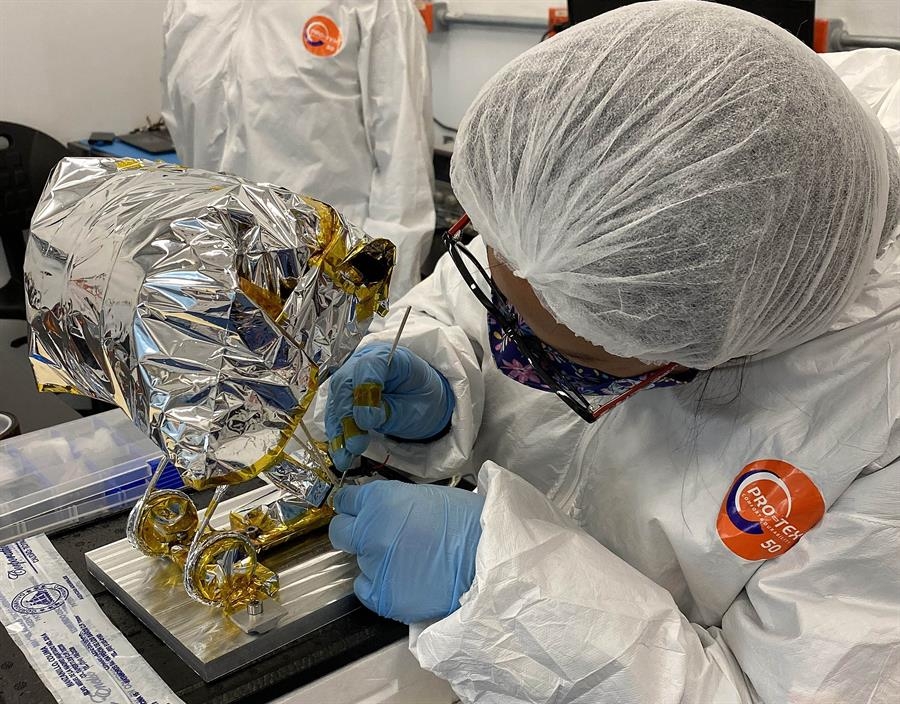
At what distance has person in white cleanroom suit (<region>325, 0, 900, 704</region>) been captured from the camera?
667 mm

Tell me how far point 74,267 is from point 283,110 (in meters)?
1.35

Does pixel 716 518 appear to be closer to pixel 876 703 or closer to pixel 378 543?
pixel 876 703

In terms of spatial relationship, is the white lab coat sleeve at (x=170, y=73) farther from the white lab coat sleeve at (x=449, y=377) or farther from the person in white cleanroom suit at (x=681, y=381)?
the person in white cleanroom suit at (x=681, y=381)

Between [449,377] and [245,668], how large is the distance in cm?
47

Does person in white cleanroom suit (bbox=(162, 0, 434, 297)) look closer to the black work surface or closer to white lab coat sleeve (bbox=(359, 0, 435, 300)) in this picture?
white lab coat sleeve (bbox=(359, 0, 435, 300))

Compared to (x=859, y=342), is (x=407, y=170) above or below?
below

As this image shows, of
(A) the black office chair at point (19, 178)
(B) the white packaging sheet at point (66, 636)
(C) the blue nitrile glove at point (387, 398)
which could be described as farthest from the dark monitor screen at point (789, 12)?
(A) the black office chair at point (19, 178)

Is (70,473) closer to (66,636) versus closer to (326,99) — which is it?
(66,636)

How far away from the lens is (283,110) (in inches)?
77.4

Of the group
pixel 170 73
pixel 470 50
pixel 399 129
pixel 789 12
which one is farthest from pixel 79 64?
pixel 789 12

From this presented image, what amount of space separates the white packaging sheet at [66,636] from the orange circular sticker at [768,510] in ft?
1.78

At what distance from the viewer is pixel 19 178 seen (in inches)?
107

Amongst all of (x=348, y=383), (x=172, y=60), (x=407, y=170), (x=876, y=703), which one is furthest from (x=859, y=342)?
(x=172, y=60)

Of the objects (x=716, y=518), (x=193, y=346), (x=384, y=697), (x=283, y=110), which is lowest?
(x=384, y=697)
